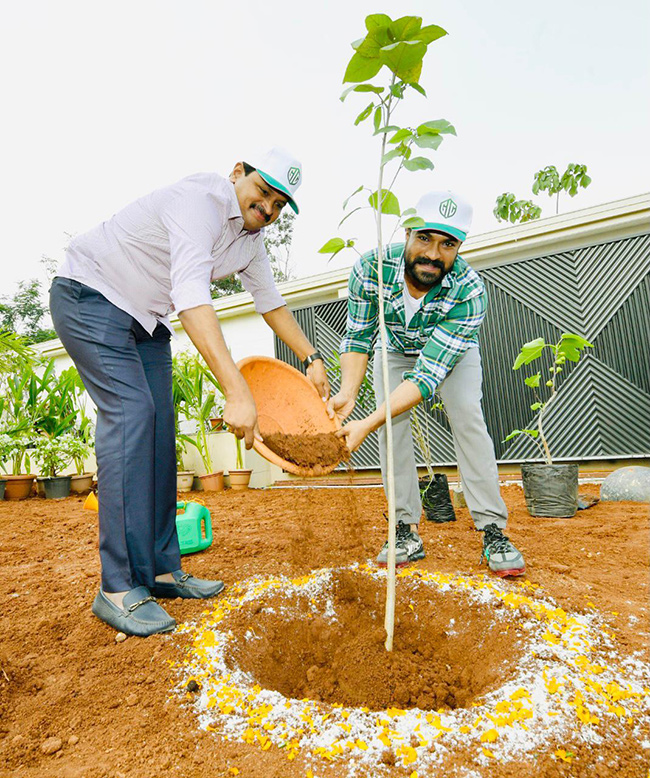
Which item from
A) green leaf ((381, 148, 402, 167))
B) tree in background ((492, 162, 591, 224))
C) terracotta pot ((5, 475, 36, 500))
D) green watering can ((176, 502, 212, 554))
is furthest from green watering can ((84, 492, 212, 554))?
tree in background ((492, 162, 591, 224))

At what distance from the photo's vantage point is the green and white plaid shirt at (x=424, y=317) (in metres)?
2.01

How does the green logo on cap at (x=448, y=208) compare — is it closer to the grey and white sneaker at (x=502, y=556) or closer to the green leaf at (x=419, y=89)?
the green leaf at (x=419, y=89)

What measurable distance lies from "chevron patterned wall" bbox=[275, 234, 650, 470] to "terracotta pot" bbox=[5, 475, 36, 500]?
435cm

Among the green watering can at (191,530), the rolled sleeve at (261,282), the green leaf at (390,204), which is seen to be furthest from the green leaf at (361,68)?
the green watering can at (191,530)

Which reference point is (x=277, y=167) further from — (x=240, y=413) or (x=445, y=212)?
(x=240, y=413)

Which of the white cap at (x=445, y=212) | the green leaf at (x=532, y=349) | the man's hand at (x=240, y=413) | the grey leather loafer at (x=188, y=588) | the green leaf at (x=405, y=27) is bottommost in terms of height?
the grey leather loafer at (x=188, y=588)

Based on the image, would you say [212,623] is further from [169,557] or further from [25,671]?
[25,671]

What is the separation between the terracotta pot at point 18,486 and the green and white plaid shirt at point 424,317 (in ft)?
15.4

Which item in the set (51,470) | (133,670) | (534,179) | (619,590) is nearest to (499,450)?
(619,590)

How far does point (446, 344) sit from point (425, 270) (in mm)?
308

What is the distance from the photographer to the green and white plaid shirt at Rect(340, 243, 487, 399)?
6.58 ft

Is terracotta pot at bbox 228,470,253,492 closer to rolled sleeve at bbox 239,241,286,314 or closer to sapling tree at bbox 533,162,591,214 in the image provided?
rolled sleeve at bbox 239,241,286,314

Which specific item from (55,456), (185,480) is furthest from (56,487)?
(185,480)

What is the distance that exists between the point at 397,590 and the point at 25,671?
1.18 meters
